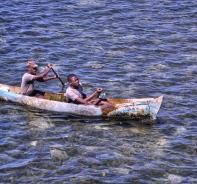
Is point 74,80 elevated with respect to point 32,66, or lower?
lower

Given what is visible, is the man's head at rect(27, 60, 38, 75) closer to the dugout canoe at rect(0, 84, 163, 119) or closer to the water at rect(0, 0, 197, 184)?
the dugout canoe at rect(0, 84, 163, 119)

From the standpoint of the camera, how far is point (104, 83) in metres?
24.4

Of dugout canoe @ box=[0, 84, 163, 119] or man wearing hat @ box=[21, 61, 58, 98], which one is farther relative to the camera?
man wearing hat @ box=[21, 61, 58, 98]

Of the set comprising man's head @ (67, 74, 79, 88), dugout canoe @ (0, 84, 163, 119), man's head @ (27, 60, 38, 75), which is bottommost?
dugout canoe @ (0, 84, 163, 119)

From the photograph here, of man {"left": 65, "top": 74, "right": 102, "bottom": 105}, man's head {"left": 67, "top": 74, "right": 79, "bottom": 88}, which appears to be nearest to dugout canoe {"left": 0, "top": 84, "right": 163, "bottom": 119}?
man {"left": 65, "top": 74, "right": 102, "bottom": 105}

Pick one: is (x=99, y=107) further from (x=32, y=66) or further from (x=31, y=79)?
(x=32, y=66)

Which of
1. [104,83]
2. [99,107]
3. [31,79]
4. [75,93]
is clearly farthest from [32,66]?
[104,83]

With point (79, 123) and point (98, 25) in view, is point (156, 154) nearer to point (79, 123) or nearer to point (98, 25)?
point (79, 123)

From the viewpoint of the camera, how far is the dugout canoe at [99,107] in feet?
68.0

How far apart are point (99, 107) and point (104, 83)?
3210 millimetres

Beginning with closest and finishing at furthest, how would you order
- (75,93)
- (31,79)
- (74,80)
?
1. (74,80)
2. (75,93)
3. (31,79)

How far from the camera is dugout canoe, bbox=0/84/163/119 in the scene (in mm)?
20736

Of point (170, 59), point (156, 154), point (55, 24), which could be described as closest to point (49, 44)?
point (55, 24)

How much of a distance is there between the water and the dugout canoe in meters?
0.25
